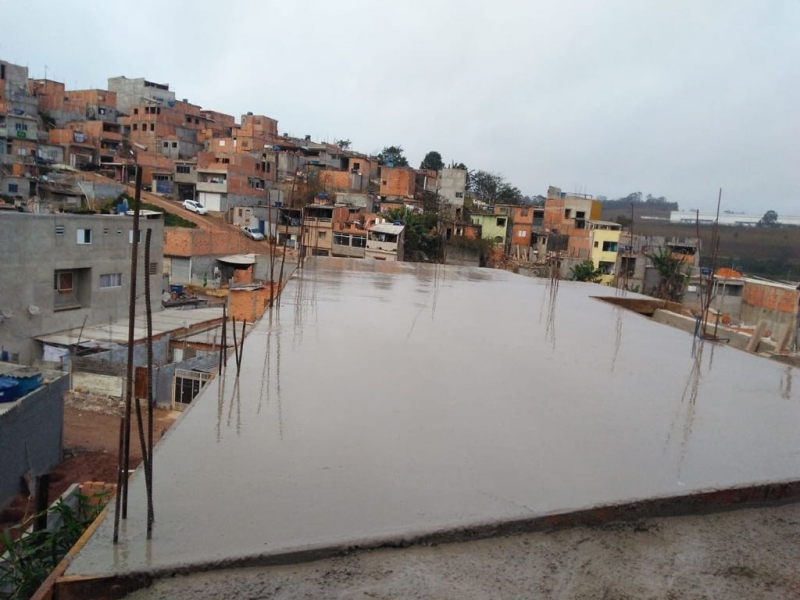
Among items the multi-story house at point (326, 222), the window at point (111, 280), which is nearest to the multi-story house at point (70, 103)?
the multi-story house at point (326, 222)

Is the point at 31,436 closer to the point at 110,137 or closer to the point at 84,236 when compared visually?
the point at 84,236

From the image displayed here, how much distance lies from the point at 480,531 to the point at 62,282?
1294cm

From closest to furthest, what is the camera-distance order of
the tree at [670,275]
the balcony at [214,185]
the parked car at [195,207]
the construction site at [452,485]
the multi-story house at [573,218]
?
the construction site at [452,485] < the tree at [670,275] < the multi-story house at [573,218] < the parked car at [195,207] < the balcony at [214,185]

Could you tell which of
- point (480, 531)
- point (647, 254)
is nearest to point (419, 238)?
point (647, 254)

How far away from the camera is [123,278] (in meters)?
13.8

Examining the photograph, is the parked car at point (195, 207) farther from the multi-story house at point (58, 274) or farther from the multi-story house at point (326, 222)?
the multi-story house at point (58, 274)

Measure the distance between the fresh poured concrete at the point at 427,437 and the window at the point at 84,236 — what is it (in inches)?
405

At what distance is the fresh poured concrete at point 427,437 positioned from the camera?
5.03 feet

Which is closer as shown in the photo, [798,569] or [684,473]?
[798,569]

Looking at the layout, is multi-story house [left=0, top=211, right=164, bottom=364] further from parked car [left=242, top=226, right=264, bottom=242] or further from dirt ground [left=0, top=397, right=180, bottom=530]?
parked car [left=242, top=226, right=264, bottom=242]

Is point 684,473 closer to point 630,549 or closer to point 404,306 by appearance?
point 630,549

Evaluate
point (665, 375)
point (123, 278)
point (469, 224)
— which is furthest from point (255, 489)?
point (469, 224)

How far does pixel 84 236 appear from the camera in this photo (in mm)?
12469

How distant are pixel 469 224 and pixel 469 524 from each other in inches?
812
